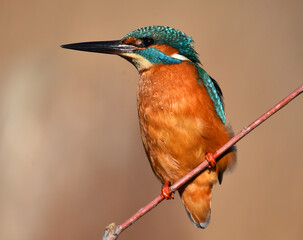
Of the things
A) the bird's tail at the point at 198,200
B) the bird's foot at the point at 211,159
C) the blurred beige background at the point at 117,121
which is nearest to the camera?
the bird's foot at the point at 211,159

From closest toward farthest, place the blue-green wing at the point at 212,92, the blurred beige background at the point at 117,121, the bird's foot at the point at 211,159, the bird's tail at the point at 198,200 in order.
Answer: the bird's foot at the point at 211,159 < the blue-green wing at the point at 212,92 < the bird's tail at the point at 198,200 < the blurred beige background at the point at 117,121

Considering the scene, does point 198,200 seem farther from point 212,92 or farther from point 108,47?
point 108,47

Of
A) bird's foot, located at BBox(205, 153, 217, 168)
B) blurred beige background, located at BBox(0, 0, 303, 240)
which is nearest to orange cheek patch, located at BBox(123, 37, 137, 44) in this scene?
bird's foot, located at BBox(205, 153, 217, 168)

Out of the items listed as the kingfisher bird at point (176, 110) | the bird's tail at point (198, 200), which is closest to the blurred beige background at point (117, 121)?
the bird's tail at point (198, 200)

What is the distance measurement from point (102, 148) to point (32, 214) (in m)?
0.59

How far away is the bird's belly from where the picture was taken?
1.77 meters

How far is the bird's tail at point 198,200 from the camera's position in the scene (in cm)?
198

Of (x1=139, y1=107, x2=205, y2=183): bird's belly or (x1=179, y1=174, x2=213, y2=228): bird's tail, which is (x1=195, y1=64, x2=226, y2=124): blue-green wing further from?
(x1=179, y1=174, x2=213, y2=228): bird's tail

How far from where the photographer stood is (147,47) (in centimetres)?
194

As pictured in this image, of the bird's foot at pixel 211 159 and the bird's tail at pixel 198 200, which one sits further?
the bird's tail at pixel 198 200

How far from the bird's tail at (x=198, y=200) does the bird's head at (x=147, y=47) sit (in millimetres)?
554

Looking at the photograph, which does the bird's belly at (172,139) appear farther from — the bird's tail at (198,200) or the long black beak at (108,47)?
the long black beak at (108,47)

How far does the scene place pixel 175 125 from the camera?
1.77 meters

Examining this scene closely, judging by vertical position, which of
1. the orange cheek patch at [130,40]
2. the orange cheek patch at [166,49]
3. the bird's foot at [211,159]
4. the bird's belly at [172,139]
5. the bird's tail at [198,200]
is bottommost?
the bird's tail at [198,200]
